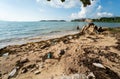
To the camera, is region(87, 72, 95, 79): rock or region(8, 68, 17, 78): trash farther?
region(8, 68, 17, 78): trash

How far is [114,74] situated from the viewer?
507 centimetres

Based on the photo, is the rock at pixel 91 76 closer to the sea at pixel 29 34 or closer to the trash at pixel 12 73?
the trash at pixel 12 73

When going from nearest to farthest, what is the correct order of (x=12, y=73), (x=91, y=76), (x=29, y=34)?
1. (x=91, y=76)
2. (x=12, y=73)
3. (x=29, y=34)

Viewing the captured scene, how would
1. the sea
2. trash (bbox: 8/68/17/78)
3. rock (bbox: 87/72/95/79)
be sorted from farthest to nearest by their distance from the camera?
the sea, trash (bbox: 8/68/17/78), rock (bbox: 87/72/95/79)

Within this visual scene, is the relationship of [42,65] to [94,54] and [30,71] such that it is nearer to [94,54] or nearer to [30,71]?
[30,71]

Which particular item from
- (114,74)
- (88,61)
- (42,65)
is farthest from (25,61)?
(114,74)

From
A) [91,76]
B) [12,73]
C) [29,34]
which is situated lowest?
[29,34]

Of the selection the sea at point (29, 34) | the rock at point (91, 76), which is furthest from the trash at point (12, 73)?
the sea at point (29, 34)

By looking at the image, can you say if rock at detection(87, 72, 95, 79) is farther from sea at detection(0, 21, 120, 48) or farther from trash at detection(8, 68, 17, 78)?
sea at detection(0, 21, 120, 48)

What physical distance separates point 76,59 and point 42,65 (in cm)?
175

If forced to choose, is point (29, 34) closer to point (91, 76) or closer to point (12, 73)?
point (12, 73)

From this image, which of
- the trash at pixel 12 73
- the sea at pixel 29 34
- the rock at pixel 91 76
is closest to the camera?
the rock at pixel 91 76

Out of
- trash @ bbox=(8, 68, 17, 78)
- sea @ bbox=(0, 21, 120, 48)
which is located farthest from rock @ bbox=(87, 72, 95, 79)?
sea @ bbox=(0, 21, 120, 48)

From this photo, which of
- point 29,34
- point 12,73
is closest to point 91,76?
point 12,73
